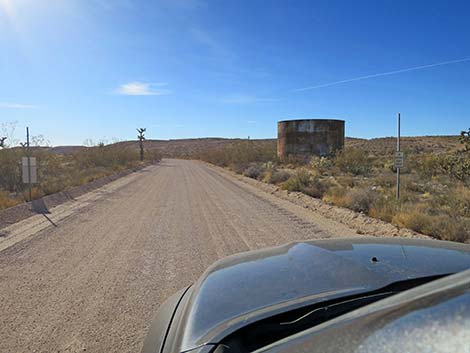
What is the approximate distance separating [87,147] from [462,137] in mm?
36337

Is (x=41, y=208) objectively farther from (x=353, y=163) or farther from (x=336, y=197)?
(x=353, y=163)

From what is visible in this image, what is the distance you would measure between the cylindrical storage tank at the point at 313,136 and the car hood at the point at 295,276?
33955mm

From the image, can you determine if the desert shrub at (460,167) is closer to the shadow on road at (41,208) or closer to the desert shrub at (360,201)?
the desert shrub at (360,201)

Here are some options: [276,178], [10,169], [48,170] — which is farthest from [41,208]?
[48,170]

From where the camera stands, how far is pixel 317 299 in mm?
2037

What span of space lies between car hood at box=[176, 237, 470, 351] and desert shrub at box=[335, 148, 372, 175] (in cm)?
2400

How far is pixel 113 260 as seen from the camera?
6719 mm

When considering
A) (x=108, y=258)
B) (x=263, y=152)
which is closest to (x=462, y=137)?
(x=108, y=258)

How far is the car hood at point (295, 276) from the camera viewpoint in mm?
1949

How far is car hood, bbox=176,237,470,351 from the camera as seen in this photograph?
76.7 inches

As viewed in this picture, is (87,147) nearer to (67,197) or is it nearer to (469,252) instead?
(67,197)

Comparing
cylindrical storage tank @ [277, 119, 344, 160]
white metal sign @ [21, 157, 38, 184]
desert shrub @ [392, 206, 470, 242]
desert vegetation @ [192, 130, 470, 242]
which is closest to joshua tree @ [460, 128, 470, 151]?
desert vegetation @ [192, 130, 470, 242]

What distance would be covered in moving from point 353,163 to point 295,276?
26.8m

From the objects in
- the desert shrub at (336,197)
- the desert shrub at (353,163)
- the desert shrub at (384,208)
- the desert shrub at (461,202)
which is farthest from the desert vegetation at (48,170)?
the desert shrub at (353,163)
